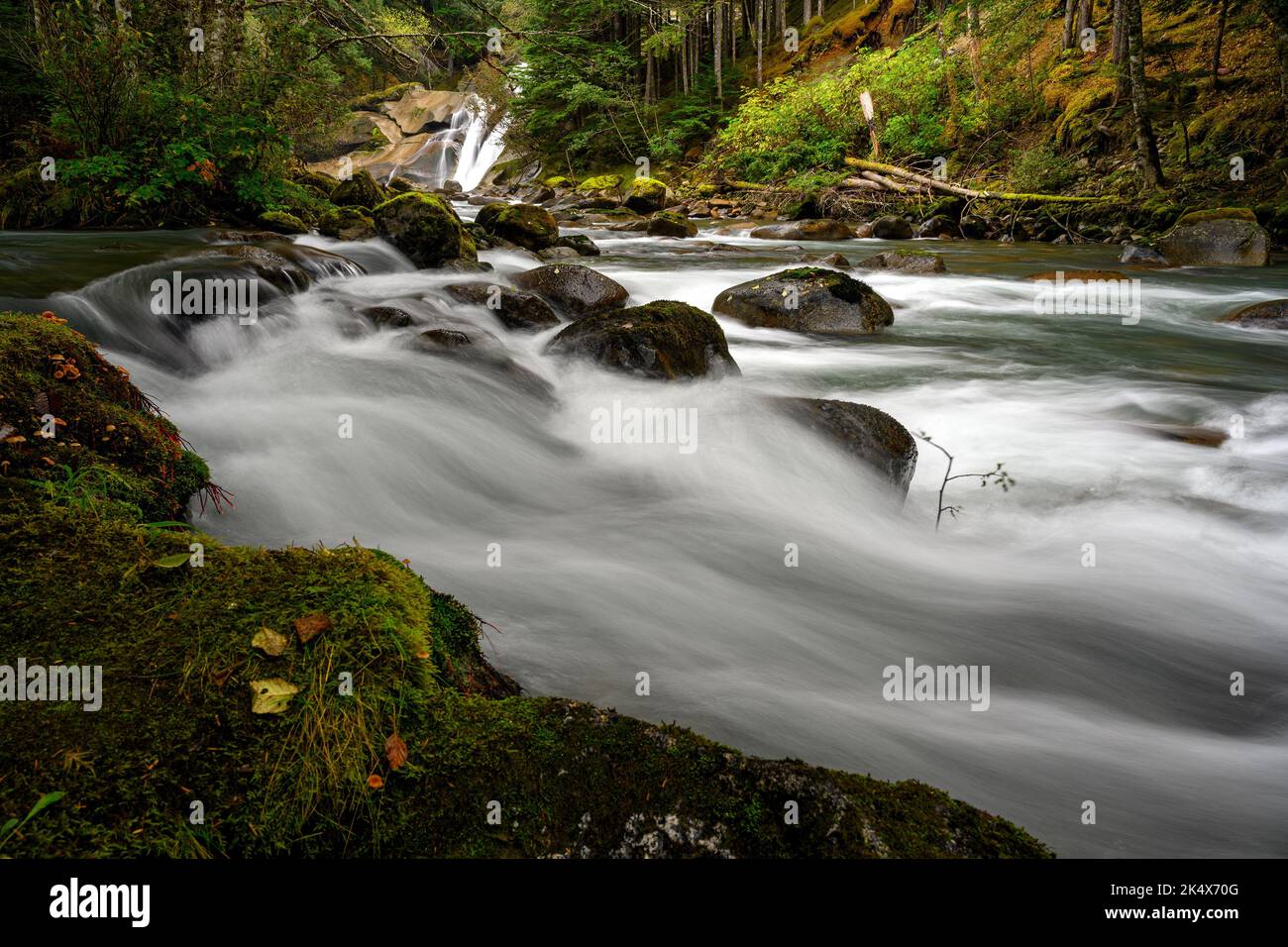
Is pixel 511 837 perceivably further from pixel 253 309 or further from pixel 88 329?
pixel 253 309

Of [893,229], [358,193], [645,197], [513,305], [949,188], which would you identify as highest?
[645,197]

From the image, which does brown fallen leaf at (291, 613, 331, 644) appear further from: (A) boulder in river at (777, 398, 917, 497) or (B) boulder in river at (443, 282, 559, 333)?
(B) boulder in river at (443, 282, 559, 333)

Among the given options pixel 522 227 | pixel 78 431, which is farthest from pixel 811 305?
pixel 78 431

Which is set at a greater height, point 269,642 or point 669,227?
point 669,227

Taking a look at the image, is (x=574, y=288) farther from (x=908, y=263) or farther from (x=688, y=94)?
(x=688, y=94)

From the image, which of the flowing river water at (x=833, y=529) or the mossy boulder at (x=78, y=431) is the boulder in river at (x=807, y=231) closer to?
the flowing river water at (x=833, y=529)

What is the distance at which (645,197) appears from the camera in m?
23.8

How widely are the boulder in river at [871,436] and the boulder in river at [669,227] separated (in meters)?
14.9

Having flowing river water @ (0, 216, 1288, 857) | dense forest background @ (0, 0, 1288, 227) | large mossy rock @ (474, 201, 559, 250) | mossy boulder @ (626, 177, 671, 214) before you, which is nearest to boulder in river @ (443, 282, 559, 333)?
flowing river water @ (0, 216, 1288, 857)

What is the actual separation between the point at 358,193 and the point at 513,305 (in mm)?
6575

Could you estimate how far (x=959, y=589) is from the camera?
4.03 meters

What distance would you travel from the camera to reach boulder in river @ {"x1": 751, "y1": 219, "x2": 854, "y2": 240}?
61.2 ft

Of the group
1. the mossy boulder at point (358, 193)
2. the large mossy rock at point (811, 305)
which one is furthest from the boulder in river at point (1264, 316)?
the mossy boulder at point (358, 193)
